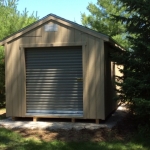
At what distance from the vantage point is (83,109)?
8.07m

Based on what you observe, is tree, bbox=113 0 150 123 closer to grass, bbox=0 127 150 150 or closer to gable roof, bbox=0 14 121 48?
grass, bbox=0 127 150 150

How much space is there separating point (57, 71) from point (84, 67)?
35.2 inches

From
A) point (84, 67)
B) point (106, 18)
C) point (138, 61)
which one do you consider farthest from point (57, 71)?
point (106, 18)

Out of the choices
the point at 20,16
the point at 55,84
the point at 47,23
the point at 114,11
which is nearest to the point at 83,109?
the point at 55,84

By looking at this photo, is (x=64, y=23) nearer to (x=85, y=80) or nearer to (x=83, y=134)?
(x=85, y=80)

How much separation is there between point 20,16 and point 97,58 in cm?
893

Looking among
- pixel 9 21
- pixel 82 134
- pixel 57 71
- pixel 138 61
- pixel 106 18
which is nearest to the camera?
pixel 138 61

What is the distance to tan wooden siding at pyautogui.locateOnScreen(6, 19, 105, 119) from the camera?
795 centimetres

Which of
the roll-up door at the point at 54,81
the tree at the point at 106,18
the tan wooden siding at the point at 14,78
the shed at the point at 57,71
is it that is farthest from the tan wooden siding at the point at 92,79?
the tree at the point at 106,18

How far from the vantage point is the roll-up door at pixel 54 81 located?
27.3ft

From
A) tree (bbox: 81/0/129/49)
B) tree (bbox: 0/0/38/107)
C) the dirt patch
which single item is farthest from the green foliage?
the dirt patch

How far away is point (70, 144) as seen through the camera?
6.01 meters

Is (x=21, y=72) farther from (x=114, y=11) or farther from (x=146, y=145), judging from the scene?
(x=114, y=11)

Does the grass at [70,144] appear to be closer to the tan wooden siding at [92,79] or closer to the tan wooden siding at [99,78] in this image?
the tan wooden siding at [99,78]
